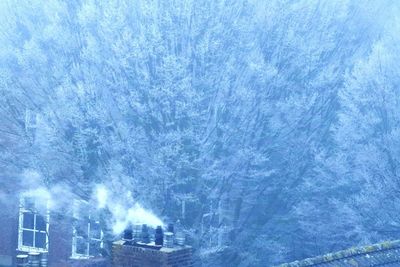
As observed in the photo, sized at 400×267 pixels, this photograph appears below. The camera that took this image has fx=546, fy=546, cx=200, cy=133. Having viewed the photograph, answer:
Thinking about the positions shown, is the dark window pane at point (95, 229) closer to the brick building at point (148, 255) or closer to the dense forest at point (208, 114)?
the dense forest at point (208, 114)

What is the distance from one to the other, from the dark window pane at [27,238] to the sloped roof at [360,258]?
1123cm

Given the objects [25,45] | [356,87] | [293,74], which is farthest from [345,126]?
[25,45]

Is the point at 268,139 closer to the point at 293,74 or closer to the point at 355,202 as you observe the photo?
the point at 293,74

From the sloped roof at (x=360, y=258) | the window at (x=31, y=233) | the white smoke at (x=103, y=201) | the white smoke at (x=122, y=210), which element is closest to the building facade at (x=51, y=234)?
the window at (x=31, y=233)

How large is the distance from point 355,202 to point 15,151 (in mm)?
8134

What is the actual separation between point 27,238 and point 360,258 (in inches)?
485

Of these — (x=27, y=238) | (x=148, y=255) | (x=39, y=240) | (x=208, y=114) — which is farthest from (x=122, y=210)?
(x=27, y=238)

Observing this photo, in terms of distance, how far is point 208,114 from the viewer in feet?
39.6

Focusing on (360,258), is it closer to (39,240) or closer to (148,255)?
(148,255)

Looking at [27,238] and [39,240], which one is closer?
[39,240]

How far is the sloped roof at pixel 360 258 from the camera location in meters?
9.41

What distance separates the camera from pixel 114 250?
899cm

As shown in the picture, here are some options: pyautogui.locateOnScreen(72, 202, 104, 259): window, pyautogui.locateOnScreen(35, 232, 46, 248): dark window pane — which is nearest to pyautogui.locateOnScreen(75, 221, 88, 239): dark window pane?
pyautogui.locateOnScreen(72, 202, 104, 259): window

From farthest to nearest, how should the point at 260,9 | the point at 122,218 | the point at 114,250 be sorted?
the point at 260,9 < the point at 122,218 < the point at 114,250
